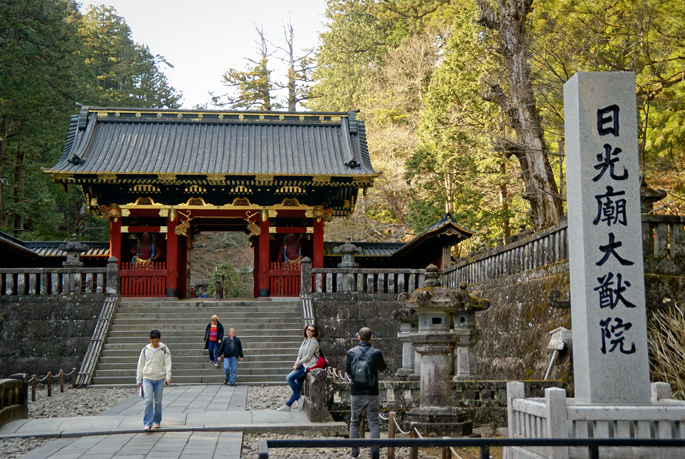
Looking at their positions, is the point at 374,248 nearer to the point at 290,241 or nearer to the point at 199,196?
the point at 290,241

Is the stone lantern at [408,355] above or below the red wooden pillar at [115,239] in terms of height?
below

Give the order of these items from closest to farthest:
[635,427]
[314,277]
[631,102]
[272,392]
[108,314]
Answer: [635,427]
[631,102]
[272,392]
[108,314]
[314,277]

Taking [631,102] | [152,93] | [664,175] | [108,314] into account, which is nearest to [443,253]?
[664,175]

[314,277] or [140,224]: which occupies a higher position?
[140,224]

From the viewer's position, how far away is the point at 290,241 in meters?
21.7

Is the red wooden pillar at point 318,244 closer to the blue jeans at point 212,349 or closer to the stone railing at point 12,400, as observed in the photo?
the blue jeans at point 212,349

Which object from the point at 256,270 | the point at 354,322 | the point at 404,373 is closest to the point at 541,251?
Result: the point at 404,373

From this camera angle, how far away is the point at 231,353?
14.0 meters

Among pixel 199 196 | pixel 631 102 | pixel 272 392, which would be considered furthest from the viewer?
pixel 199 196

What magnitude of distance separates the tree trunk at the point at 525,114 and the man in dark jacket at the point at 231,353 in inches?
349

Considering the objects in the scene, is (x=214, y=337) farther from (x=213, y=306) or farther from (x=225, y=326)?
(x=213, y=306)

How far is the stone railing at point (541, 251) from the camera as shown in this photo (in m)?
10.0

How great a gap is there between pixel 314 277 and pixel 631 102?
45.0 feet

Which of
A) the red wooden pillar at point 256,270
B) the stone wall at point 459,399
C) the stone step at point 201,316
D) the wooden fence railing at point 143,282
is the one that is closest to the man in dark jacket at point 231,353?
the stone step at point 201,316
